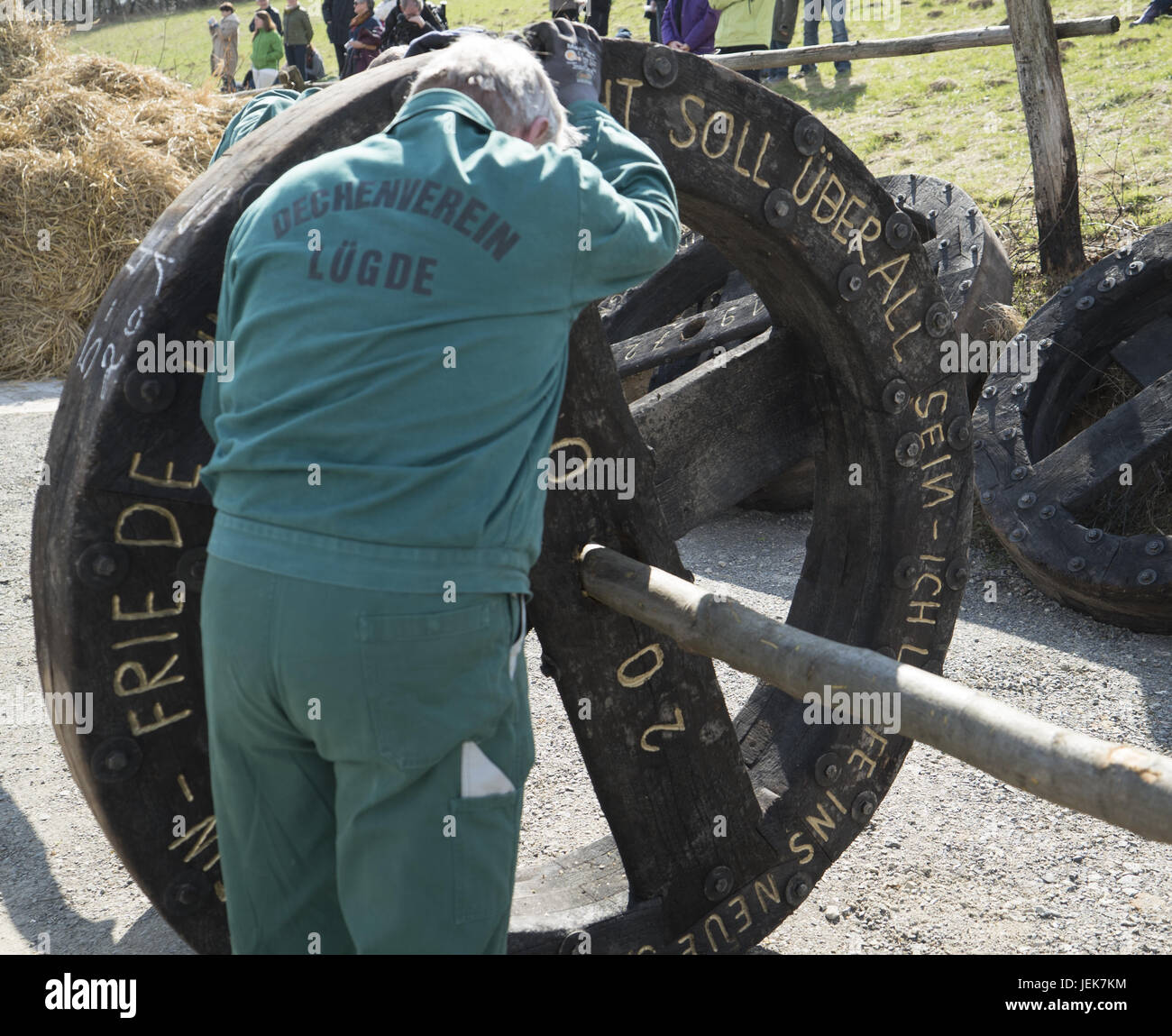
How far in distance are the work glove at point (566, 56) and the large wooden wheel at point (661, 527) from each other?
0.13 m

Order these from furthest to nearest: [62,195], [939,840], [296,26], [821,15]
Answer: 1. [296,26]
2. [821,15]
3. [62,195]
4. [939,840]

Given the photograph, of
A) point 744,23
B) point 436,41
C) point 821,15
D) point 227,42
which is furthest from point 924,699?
point 227,42

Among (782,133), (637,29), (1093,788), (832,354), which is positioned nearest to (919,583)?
(832,354)

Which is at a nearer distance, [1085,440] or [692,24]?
[1085,440]

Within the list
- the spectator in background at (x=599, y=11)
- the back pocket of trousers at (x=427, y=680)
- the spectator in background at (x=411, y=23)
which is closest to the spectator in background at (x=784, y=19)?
the spectator in background at (x=599, y=11)

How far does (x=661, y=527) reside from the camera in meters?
2.41

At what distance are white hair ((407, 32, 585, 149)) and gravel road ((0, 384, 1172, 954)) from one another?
204cm

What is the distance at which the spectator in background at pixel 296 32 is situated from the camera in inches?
611

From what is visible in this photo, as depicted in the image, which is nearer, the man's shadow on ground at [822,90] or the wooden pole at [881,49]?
the wooden pole at [881,49]

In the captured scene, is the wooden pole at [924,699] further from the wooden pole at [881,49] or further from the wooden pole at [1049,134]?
the wooden pole at [881,49]

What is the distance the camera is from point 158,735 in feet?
6.39

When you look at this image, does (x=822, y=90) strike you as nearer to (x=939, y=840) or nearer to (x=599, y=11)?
(x=599, y=11)

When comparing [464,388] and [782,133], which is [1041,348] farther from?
[464,388]

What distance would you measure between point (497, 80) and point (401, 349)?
49 cm
